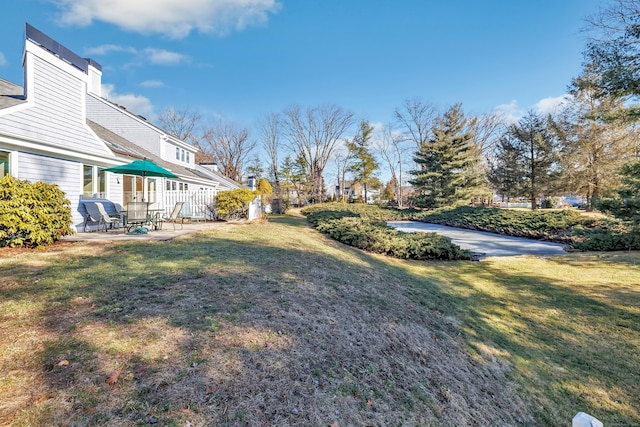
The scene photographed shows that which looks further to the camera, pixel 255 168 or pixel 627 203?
pixel 255 168

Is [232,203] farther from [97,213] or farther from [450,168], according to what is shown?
[450,168]

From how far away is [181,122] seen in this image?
40344mm

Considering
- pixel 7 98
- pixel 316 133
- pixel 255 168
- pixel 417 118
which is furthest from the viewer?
pixel 255 168

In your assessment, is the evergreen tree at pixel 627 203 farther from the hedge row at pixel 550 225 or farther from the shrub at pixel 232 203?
the shrub at pixel 232 203

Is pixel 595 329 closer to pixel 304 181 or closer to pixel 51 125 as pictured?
pixel 51 125

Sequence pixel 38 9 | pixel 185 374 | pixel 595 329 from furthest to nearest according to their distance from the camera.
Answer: pixel 38 9 → pixel 595 329 → pixel 185 374

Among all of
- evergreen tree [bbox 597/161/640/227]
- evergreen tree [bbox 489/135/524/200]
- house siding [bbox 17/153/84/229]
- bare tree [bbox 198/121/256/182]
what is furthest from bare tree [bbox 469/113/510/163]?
house siding [bbox 17/153/84/229]

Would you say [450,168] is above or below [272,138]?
below

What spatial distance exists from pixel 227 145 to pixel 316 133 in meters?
14.2

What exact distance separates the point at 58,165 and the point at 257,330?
9.22 metres

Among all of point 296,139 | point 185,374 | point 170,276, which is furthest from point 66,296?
point 296,139

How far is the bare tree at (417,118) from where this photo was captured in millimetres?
35219

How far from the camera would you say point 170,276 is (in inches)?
167

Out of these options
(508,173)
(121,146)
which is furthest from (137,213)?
(508,173)
